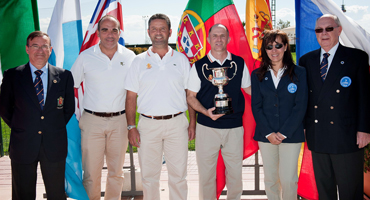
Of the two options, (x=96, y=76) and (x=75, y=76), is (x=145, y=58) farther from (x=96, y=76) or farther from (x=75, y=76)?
(x=75, y=76)

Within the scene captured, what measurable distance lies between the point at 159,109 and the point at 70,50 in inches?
65.1

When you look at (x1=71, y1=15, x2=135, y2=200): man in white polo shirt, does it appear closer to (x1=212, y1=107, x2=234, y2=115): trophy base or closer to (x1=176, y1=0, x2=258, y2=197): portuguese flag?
(x1=176, y1=0, x2=258, y2=197): portuguese flag

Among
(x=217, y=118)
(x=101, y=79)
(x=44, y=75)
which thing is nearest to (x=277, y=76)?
(x=217, y=118)

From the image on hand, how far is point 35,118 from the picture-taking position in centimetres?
298

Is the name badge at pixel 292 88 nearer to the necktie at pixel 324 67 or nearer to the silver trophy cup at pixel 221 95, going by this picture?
the necktie at pixel 324 67

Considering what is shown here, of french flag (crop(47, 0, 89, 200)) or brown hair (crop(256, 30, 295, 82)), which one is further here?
french flag (crop(47, 0, 89, 200))

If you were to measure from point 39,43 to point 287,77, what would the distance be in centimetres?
252

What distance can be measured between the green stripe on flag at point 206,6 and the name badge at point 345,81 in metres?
1.83

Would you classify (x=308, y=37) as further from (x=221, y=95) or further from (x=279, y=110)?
(x=221, y=95)

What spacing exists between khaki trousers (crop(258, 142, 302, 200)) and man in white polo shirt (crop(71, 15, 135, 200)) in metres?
1.71

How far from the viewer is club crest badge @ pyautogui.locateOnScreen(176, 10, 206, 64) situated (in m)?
4.20

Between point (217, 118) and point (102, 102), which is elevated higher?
point (102, 102)

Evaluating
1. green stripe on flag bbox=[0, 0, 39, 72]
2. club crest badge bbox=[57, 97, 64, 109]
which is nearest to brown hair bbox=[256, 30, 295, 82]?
club crest badge bbox=[57, 97, 64, 109]

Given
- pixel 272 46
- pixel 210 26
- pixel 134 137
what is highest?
pixel 210 26
